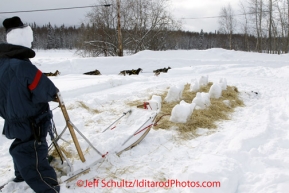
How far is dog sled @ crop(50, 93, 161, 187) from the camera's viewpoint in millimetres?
2521

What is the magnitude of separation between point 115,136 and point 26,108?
136cm

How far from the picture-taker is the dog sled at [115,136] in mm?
2521

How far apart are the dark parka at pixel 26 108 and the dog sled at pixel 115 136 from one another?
0.21 metres

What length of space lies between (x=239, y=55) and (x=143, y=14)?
1006 cm

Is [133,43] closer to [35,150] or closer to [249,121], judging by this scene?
[249,121]

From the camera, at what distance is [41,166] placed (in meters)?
2.26

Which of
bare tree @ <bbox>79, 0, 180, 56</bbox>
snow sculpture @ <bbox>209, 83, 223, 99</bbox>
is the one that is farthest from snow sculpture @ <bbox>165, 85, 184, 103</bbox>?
bare tree @ <bbox>79, 0, 180, 56</bbox>

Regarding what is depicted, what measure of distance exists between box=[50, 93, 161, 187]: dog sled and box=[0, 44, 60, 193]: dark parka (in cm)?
21

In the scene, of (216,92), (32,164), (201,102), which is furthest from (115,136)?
(216,92)

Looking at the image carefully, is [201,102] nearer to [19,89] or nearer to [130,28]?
[19,89]

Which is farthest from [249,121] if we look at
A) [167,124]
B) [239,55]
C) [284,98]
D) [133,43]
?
[133,43]

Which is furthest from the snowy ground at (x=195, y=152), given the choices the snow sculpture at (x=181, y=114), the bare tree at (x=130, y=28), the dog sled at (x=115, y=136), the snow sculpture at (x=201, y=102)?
the bare tree at (x=130, y=28)

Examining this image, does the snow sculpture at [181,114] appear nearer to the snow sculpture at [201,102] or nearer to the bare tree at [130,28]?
the snow sculpture at [201,102]

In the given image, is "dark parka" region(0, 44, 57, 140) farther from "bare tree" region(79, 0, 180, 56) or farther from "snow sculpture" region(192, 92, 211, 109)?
"bare tree" region(79, 0, 180, 56)
